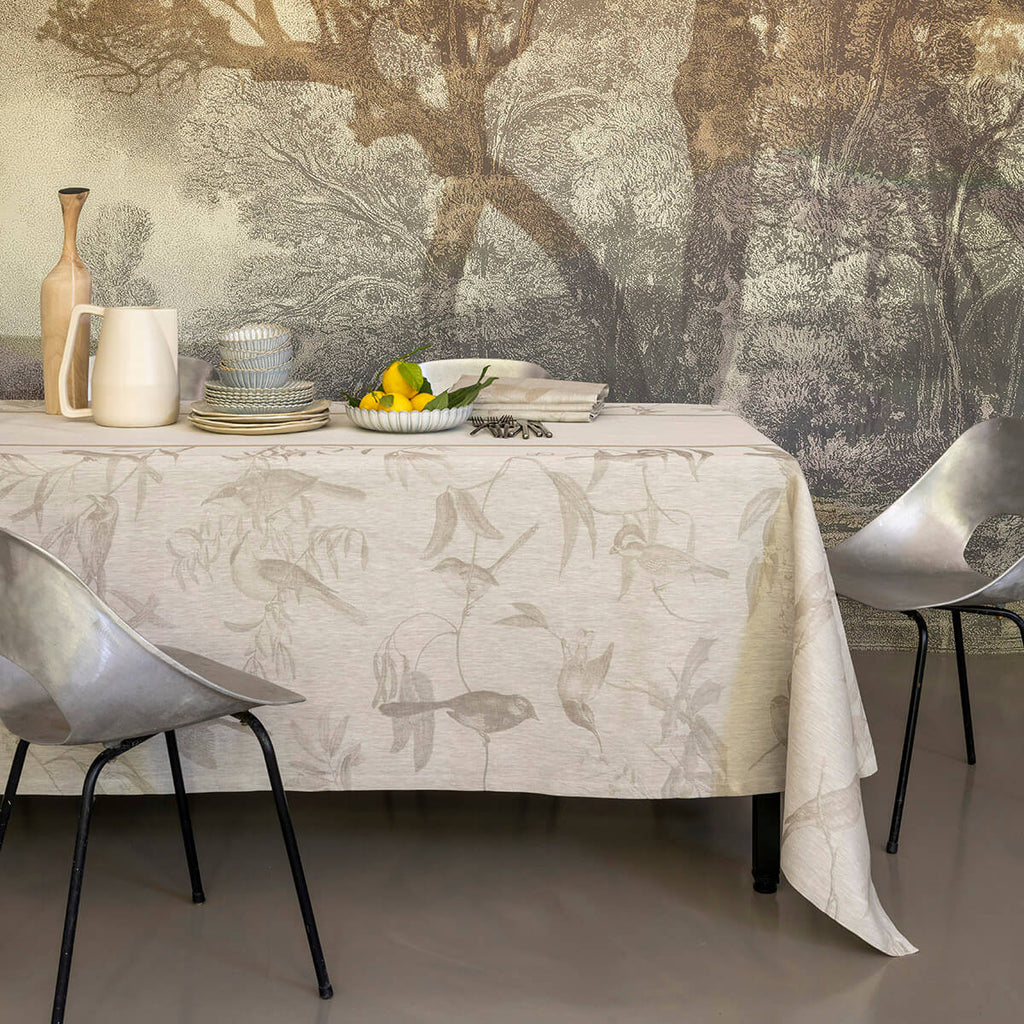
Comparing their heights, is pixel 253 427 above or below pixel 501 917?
above

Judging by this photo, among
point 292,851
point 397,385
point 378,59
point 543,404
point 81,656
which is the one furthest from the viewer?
point 378,59

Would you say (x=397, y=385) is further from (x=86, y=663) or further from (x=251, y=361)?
(x=86, y=663)

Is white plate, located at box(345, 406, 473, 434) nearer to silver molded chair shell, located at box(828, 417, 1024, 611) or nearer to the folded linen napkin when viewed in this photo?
the folded linen napkin

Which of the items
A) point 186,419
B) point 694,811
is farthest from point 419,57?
point 694,811

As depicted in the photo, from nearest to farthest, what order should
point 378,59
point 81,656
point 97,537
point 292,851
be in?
point 81,656, point 292,851, point 97,537, point 378,59

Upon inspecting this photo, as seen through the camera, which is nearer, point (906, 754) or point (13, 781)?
point (13, 781)

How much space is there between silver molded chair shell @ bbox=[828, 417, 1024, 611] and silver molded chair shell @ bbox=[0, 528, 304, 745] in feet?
4.73

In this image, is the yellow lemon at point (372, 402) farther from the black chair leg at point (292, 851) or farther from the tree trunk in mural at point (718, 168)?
the tree trunk in mural at point (718, 168)

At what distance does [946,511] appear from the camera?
244 centimetres

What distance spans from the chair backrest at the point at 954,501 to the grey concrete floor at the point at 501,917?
51 centimetres

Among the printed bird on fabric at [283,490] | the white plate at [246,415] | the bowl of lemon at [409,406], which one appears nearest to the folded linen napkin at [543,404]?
the bowl of lemon at [409,406]

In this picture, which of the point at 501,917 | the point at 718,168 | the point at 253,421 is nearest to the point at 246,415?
the point at 253,421

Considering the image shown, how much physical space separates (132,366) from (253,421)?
239mm

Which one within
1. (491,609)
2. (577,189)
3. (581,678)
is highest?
(577,189)
